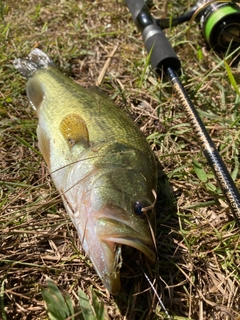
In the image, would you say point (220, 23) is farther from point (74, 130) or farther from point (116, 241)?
point (116, 241)

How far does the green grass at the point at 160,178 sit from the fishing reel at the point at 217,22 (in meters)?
0.16

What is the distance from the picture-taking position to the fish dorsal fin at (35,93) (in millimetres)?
3242

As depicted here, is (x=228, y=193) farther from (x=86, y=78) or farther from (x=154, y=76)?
(x=86, y=78)

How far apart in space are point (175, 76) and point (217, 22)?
799 millimetres

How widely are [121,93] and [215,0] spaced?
122 centimetres

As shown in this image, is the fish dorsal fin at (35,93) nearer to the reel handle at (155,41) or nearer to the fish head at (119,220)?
the reel handle at (155,41)

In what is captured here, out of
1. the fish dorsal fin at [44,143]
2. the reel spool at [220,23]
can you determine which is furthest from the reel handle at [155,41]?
the fish dorsal fin at [44,143]

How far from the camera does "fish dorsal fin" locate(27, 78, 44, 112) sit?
3.24 m

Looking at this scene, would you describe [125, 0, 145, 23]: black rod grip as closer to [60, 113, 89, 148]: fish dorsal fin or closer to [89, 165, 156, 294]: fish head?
[60, 113, 89, 148]: fish dorsal fin

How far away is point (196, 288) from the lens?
234cm

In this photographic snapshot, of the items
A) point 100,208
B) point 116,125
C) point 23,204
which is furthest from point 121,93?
point 100,208

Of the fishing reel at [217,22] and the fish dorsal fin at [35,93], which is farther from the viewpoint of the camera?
the fishing reel at [217,22]

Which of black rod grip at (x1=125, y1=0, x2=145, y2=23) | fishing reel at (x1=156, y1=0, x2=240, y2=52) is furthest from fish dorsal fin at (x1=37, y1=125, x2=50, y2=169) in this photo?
fishing reel at (x1=156, y1=0, x2=240, y2=52)

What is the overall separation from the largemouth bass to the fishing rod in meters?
0.44
